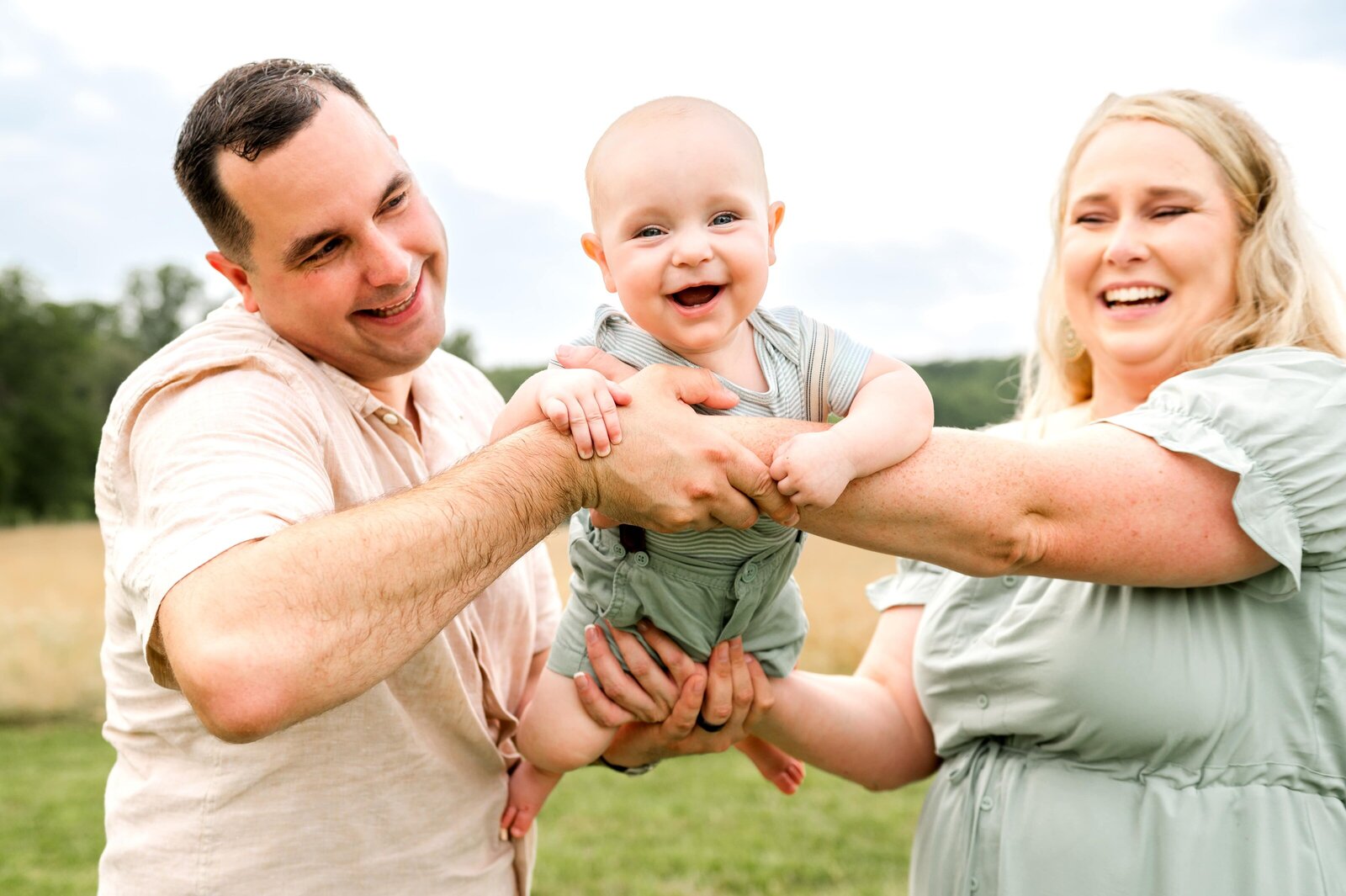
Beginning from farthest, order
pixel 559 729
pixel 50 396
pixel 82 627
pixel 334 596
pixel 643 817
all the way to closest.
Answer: pixel 50 396, pixel 82 627, pixel 643 817, pixel 559 729, pixel 334 596

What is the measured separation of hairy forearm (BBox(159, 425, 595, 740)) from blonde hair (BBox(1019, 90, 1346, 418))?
77.5 inches

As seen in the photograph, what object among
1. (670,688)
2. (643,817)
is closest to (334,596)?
(670,688)

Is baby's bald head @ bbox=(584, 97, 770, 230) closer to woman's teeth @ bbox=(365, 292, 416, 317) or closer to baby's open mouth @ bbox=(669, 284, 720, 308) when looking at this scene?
baby's open mouth @ bbox=(669, 284, 720, 308)

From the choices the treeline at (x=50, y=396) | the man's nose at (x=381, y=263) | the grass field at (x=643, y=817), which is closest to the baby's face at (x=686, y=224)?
the man's nose at (x=381, y=263)

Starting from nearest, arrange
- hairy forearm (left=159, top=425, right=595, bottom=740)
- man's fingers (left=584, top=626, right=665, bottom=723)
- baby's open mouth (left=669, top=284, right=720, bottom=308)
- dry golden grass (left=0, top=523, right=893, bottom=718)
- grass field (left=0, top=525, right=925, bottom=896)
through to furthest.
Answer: hairy forearm (left=159, top=425, right=595, bottom=740), baby's open mouth (left=669, top=284, right=720, bottom=308), man's fingers (left=584, top=626, right=665, bottom=723), grass field (left=0, top=525, right=925, bottom=896), dry golden grass (left=0, top=523, right=893, bottom=718)

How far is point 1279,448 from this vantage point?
Result: 2486mm

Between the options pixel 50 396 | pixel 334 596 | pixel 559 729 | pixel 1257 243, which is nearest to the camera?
pixel 334 596

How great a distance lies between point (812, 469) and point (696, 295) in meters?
0.47

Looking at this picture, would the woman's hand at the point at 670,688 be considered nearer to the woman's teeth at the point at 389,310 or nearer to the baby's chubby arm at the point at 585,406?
the baby's chubby arm at the point at 585,406

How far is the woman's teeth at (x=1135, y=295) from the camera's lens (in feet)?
10.1

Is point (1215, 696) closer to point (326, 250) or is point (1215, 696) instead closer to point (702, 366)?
point (702, 366)

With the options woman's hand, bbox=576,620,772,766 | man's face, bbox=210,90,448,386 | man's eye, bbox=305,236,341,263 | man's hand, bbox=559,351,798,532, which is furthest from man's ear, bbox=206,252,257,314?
woman's hand, bbox=576,620,772,766

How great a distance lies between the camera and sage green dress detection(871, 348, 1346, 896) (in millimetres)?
2504

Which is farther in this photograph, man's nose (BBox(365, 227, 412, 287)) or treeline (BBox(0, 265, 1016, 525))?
treeline (BBox(0, 265, 1016, 525))
